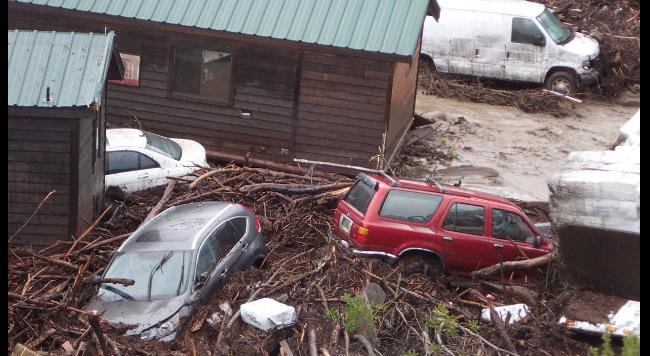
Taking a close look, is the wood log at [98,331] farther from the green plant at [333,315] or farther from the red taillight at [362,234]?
the red taillight at [362,234]

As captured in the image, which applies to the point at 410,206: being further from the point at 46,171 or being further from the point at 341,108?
the point at 46,171

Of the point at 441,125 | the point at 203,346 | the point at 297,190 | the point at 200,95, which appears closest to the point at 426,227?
the point at 297,190

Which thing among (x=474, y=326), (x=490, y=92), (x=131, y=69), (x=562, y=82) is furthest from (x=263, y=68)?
(x=562, y=82)

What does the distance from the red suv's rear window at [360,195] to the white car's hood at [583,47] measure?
12.1 metres

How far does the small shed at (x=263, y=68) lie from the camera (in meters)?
17.0

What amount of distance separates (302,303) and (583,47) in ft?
50.6

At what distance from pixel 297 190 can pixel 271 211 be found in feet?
1.91

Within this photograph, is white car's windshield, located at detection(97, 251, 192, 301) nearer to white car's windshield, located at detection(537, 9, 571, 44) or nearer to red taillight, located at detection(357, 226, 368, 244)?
red taillight, located at detection(357, 226, 368, 244)

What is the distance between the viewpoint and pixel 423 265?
1281 centimetres

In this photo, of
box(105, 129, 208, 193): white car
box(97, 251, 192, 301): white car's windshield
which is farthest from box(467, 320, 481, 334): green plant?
box(105, 129, 208, 193): white car

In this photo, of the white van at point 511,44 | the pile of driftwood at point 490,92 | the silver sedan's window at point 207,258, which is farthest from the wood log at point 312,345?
the white van at point 511,44

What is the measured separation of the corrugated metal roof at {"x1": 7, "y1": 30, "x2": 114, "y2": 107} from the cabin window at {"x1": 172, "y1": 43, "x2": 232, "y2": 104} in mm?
4283

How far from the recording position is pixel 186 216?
12555mm

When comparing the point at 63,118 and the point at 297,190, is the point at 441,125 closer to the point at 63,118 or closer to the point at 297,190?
the point at 297,190
